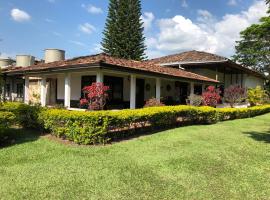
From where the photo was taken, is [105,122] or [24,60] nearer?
[105,122]

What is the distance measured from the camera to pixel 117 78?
18.1m

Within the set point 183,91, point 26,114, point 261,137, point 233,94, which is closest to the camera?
point 261,137

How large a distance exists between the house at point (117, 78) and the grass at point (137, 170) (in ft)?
16.6

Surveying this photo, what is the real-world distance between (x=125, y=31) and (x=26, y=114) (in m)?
30.1

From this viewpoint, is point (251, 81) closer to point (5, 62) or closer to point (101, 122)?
point (101, 122)

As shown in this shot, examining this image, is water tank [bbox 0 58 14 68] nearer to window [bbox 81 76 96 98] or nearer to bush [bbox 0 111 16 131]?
window [bbox 81 76 96 98]

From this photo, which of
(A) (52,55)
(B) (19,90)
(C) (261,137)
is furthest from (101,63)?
(B) (19,90)

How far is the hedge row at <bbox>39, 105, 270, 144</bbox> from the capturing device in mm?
9070

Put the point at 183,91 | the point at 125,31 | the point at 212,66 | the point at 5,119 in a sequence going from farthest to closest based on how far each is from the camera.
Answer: the point at 125,31 < the point at 212,66 < the point at 183,91 < the point at 5,119

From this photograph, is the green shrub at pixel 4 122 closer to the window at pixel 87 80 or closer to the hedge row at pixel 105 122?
the hedge row at pixel 105 122

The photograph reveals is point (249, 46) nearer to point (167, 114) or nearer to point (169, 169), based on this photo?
point (167, 114)

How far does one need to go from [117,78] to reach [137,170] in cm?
1190

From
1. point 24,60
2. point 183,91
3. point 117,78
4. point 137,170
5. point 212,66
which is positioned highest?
point 24,60

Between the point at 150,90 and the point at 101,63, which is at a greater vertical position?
the point at 101,63
